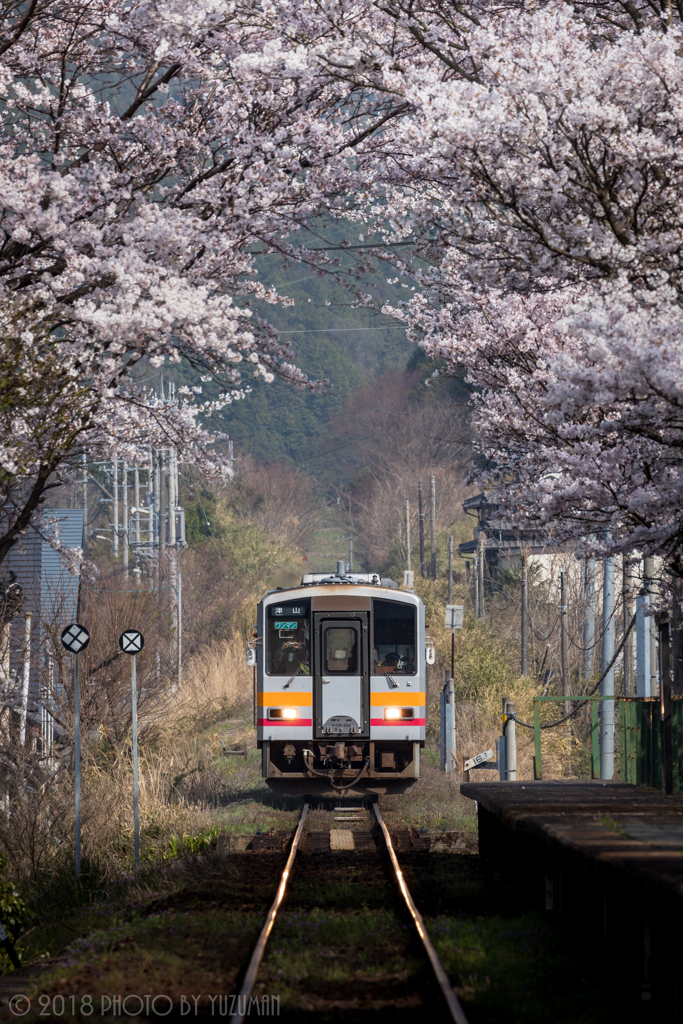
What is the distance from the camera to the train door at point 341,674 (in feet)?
56.0

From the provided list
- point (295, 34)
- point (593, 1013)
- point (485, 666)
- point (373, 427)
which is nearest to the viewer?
point (593, 1013)

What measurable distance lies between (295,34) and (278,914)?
766 centimetres

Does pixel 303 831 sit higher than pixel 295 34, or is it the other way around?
pixel 295 34

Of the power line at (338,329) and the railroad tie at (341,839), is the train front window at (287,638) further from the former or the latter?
the power line at (338,329)

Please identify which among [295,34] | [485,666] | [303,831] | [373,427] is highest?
[373,427]

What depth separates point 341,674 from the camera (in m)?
17.2

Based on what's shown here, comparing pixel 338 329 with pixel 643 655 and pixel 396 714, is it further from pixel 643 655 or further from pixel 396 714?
pixel 396 714

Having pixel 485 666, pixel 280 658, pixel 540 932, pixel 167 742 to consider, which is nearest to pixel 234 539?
pixel 485 666

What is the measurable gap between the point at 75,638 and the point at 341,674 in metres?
5.09

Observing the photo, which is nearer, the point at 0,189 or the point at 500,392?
the point at 0,189

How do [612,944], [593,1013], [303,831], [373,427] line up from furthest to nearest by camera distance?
[373,427] < [303,831] < [612,944] < [593,1013]

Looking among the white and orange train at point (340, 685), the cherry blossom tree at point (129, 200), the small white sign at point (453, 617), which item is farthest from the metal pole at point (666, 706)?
the small white sign at point (453, 617)

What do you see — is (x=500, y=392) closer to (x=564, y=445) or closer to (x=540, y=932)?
(x=564, y=445)

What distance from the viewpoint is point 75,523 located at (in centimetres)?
2577
